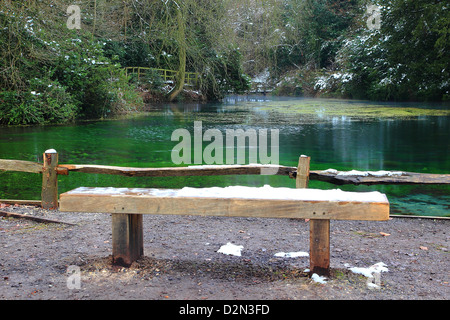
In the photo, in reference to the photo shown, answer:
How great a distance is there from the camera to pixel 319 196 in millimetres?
3014

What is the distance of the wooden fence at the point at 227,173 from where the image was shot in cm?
504

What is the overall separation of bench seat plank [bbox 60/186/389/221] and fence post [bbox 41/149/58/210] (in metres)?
2.25

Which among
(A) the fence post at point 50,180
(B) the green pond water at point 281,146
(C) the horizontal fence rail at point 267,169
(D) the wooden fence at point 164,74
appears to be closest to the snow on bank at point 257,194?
(C) the horizontal fence rail at point 267,169

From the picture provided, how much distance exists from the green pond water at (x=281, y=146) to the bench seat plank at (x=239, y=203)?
3.70 m

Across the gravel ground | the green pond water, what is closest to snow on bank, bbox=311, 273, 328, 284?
the gravel ground

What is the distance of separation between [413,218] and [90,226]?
3527mm

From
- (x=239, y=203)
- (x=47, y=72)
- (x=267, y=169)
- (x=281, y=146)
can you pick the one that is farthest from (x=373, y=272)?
(x=47, y=72)

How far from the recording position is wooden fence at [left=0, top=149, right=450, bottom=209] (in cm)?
504
